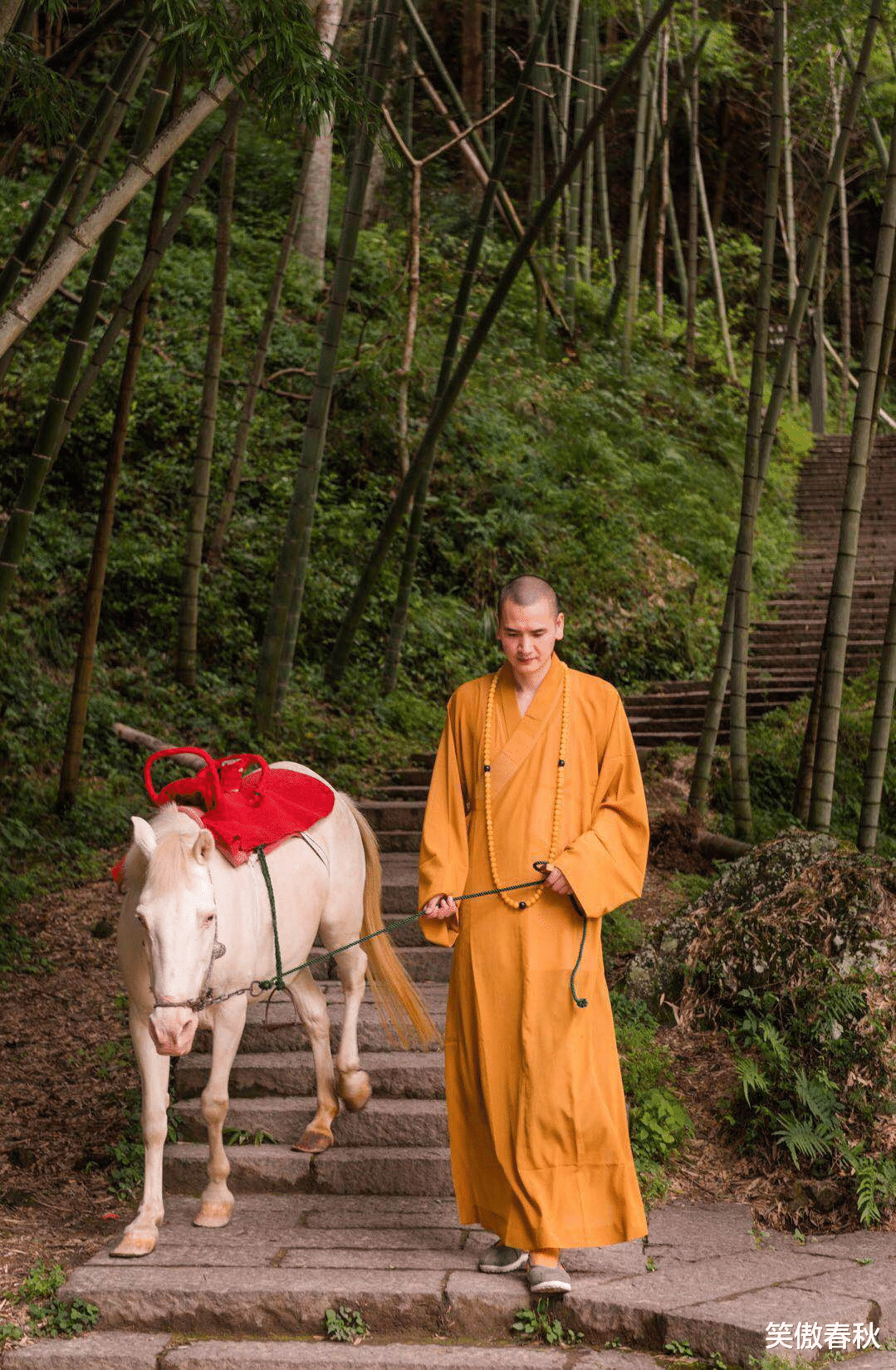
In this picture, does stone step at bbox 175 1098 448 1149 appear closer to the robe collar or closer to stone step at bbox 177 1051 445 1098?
stone step at bbox 177 1051 445 1098

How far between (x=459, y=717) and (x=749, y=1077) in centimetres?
158

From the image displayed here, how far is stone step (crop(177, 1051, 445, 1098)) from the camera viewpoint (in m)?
4.29

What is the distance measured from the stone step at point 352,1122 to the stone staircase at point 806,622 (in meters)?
3.94

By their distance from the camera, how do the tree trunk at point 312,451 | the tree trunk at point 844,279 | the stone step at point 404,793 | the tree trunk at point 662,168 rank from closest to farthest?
the tree trunk at point 312,451
the stone step at point 404,793
the tree trunk at point 662,168
the tree trunk at point 844,279

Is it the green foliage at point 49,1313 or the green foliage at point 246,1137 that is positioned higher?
the green foliage at point 246,1137

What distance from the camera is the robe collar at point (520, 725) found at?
3428 millimetres

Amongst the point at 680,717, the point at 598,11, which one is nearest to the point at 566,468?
the point at 680,717

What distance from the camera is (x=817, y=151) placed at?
18.8m

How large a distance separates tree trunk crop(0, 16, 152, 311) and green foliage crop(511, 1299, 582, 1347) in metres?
4.30

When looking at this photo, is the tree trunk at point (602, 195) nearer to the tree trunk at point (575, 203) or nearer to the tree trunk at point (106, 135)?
the tree trunk at point (575, 203)

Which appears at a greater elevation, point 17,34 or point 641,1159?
point 17,34

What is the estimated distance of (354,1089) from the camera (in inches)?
160

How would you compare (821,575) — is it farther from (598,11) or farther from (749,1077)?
(749,1077)

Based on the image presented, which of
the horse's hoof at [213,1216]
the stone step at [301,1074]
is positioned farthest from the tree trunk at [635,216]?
the horse's hoof at [213,1216]
